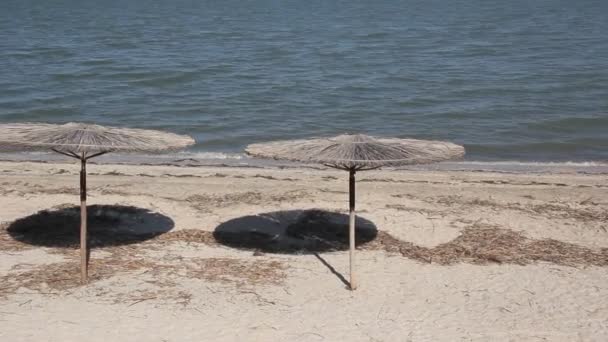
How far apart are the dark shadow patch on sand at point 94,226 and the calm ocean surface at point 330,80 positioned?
6784 millimetres

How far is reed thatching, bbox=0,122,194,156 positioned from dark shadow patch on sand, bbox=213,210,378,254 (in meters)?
1.58

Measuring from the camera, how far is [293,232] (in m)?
10.3

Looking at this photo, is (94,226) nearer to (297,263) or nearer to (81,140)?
(81,140)

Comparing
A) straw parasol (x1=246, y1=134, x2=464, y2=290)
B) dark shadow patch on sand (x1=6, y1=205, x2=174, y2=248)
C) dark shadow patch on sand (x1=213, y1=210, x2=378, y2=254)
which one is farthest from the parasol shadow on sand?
straw parasol (x1=246, y1=134, x2=464, y2=290)

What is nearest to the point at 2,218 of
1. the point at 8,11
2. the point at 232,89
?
the point at 232,89

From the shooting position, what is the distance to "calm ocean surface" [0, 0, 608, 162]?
770 inches

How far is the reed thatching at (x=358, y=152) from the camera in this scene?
26.3ft

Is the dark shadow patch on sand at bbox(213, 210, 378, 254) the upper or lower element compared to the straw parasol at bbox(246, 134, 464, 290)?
lower

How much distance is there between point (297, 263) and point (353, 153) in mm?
1621

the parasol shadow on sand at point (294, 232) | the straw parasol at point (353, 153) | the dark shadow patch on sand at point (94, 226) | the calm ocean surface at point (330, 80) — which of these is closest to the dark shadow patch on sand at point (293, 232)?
the parasol shadow on sand at point (294, 232)

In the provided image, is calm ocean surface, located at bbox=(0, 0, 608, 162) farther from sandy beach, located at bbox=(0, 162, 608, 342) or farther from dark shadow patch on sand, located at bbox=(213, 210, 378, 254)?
dark shadow patch on sand, located at bbox=(213, 210, 378, 254)

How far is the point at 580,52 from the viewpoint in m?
31.3

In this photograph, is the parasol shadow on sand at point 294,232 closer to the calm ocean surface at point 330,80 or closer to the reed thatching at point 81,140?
the reed thatching at point 81,140

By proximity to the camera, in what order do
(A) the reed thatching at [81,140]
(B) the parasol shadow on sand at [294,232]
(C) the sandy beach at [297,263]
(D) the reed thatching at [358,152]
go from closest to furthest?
(C) the sandy beach at [297,263] < (D) the reed thatching at [358,152] < (A) the reed thatching at [81,140] < (B) the parasol shadow on sand at [294,232]
